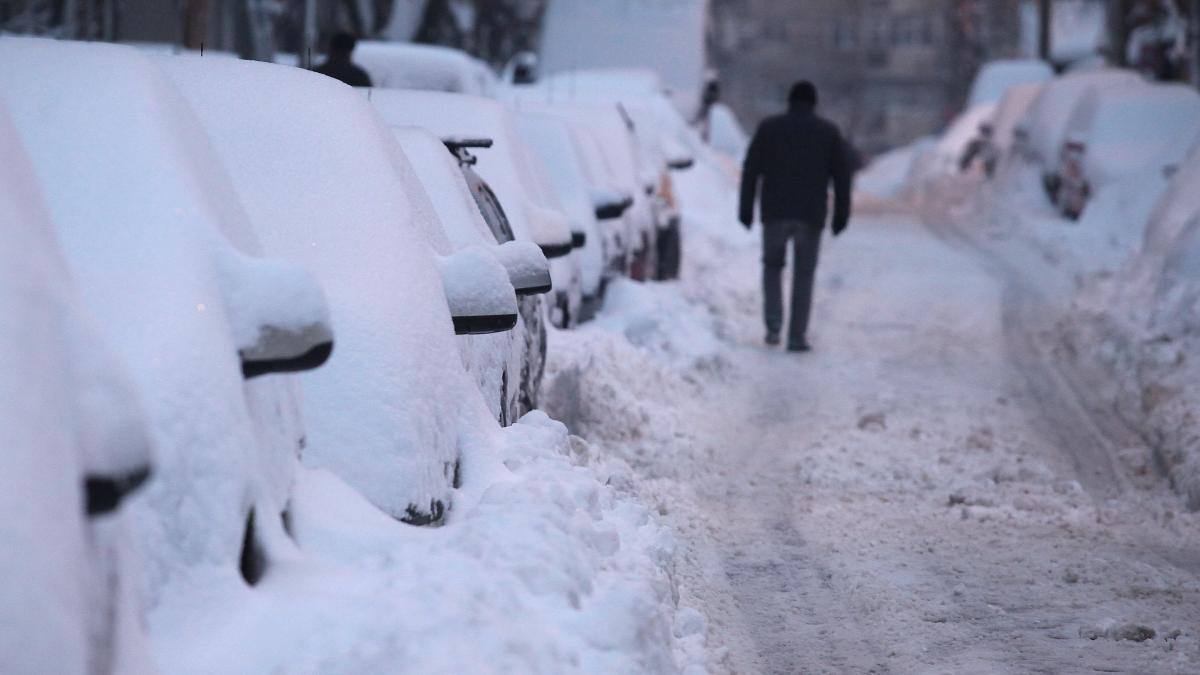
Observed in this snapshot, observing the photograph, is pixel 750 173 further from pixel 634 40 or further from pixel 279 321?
pixel 634 40

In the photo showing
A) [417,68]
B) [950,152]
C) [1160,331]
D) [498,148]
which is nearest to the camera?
[498,148]

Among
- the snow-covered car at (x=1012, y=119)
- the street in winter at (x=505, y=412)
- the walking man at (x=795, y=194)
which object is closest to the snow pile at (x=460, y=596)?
the street in winter at (x=505, y=412)

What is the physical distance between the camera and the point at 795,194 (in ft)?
39.2

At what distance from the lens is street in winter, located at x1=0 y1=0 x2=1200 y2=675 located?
10.4ft

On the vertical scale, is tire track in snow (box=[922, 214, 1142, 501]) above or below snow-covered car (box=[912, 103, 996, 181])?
above

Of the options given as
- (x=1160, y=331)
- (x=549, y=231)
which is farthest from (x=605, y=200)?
(x=1160, y=331)

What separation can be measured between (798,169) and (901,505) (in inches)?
198

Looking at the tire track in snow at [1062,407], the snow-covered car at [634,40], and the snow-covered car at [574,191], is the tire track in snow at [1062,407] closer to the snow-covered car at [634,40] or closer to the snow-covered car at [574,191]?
the snow-covered car at [574,191]

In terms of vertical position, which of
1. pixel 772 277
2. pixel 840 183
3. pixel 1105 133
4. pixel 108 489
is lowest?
pixel 772 277

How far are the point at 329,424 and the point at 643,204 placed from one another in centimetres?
967

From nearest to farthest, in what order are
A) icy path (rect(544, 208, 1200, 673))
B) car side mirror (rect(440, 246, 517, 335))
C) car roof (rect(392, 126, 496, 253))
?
1. car side mirror (rect(440, 246, 517, 335))
2. icy path (rect(544, 208, 1200, 673))
3. car roof (rect(392, 126, 496, 253))

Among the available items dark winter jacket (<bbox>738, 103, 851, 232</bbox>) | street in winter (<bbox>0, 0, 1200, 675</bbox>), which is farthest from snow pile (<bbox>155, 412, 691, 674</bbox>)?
dark winter jacket (<bbox>738, 103, 851, 232</bbox>)

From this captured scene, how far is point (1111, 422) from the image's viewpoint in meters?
9.41

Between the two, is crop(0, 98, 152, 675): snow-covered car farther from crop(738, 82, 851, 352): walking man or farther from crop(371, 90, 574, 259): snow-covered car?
crop(738, 82, 851, 352): walking man
